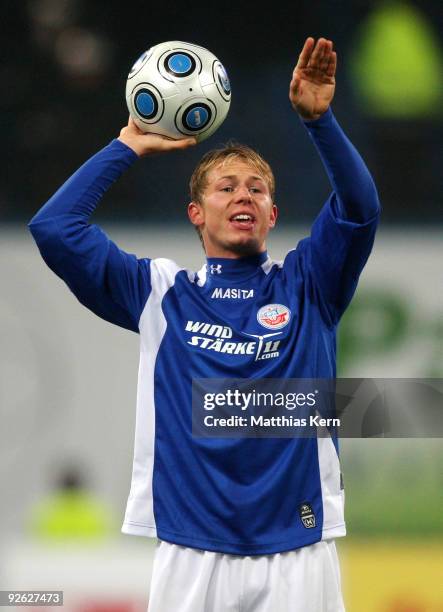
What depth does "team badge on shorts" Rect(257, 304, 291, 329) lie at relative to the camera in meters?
2.51

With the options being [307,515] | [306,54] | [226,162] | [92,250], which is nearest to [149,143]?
[226,162]

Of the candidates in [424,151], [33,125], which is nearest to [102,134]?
[33,125]

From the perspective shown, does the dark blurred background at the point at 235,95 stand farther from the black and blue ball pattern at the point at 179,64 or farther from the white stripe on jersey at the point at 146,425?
the white stripe on jersey at the point at 146,425

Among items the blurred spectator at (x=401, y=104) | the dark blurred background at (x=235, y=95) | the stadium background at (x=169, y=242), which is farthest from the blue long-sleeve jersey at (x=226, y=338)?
the blurred spectator at (x=401, y=104)

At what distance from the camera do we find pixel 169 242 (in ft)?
14.8

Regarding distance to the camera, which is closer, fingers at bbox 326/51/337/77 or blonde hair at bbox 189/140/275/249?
fingers at bbox 326/51/337/77

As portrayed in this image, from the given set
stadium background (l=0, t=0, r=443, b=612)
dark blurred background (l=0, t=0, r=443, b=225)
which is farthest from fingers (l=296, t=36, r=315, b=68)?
dark blurred background (l=0, t=0, r=443, b=225)

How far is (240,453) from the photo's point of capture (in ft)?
7.93

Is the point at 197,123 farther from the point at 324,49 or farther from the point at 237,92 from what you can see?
the point at 237,92

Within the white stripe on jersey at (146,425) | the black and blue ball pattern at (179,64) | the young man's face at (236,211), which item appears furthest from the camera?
the black and blue ball pattern at (179,64)

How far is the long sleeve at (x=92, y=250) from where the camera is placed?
101 inches

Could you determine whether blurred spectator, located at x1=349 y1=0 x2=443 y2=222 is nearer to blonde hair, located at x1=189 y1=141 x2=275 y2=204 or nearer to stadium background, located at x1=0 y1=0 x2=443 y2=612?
stadium background, located at x1=0 y1=0 x2=443 y2=612

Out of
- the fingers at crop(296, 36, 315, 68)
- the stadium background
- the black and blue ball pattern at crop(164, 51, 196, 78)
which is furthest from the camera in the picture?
the stadium background

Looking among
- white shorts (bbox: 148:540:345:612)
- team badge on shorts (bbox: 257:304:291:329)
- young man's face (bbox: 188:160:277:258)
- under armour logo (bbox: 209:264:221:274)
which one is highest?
young man's face (bbox: 188:160:277:258)
